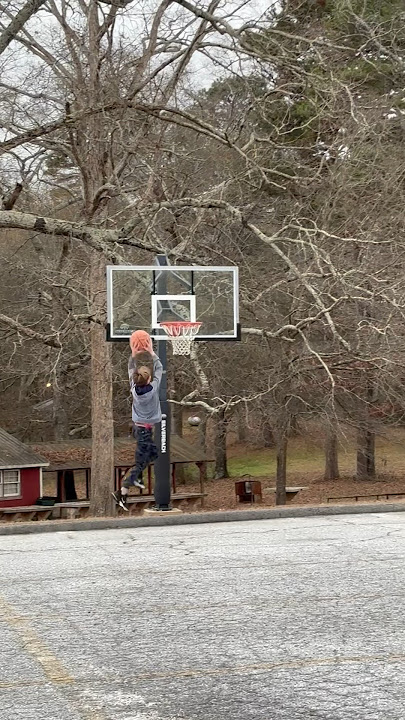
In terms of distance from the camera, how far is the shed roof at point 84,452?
3944cm

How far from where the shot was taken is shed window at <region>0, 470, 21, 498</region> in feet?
127

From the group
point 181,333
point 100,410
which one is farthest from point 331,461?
point 181,333

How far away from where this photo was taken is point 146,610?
6.53m

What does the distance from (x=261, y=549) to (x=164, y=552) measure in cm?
88

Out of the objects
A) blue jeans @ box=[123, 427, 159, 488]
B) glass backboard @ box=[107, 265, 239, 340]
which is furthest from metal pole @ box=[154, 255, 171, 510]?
blue jeans @ box=[123, 427, 159, 488]

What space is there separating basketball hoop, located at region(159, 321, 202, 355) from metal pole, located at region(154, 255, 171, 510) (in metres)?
0.54

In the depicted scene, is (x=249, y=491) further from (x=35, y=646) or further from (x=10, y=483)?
(x=35, y=646)

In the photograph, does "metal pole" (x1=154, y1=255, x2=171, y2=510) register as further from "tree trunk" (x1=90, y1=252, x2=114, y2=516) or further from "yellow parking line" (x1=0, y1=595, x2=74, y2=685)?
"tree trunk" (x1=90, y1=252, x2=114, y2=516)

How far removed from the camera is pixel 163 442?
15.6m

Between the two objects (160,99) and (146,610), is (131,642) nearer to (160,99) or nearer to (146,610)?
(146,610)

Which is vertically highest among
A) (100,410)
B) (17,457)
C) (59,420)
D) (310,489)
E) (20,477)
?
(59,420)

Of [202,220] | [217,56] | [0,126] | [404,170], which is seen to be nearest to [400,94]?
[404,170]

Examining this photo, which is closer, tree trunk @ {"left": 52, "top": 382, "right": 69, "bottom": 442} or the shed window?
the shed window

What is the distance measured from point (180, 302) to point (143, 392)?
6.16 meters
